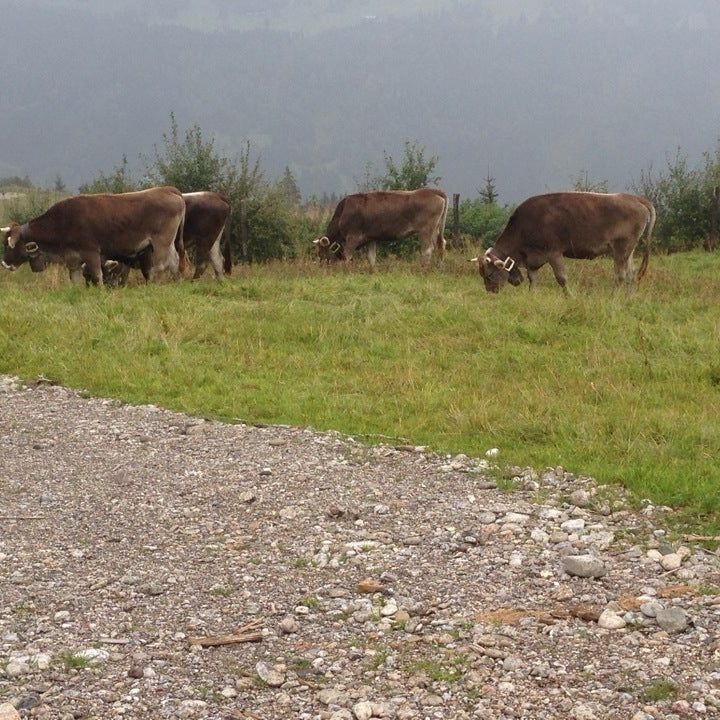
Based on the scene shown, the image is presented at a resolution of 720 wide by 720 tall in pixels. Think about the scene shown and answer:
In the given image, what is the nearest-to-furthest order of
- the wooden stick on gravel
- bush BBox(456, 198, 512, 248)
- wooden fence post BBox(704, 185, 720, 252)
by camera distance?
the wooden stick on gravel, wooden fence post BBox(704, 185, 720, 252), bush BBox(456, 198, 512, 248)

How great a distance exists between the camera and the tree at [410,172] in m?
28.5

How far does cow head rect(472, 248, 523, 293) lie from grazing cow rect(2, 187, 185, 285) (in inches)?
231

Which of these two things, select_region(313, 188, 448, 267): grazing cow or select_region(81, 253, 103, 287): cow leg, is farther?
select_region(313, 188, 448, 267): grazing cow

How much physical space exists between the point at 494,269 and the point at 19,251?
29.5ft

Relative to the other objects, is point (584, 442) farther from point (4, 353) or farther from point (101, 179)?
point (101, 179)

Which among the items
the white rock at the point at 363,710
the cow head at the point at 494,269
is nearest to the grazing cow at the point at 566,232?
the cow head at the point at 494,269

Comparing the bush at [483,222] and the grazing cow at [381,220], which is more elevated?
the grazing cow at [381,220]

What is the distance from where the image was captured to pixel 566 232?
16438 mm

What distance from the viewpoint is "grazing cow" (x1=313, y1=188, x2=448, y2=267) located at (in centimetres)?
2108

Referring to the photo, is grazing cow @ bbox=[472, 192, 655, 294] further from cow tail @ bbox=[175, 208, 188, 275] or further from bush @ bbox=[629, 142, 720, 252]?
bush @ bbox=[629, 142, 720, 252]

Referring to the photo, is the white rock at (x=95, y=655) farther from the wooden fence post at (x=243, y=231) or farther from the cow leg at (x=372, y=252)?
the wooden fence post at (x=243, y=231)

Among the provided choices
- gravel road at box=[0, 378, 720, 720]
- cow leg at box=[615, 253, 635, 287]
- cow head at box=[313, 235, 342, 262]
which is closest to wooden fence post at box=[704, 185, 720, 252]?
cow leg at box=[615, 253, 635, 287]

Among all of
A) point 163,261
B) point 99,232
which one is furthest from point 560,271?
point 99,232

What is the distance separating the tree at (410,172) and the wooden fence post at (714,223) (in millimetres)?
8447
